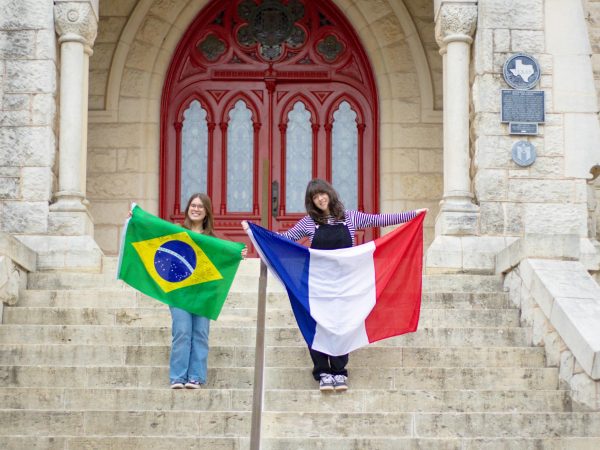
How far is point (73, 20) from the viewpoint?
1155cm

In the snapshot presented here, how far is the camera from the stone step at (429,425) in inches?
306

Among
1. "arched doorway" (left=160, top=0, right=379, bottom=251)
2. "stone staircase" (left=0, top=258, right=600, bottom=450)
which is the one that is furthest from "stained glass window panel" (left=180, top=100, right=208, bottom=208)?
"stone staircase" (left=0, top=258, right=600, bottom=450)

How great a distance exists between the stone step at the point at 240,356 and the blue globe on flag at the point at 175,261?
564 millimetres

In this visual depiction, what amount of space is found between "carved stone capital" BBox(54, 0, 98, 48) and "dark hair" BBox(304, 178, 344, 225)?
3892 mm

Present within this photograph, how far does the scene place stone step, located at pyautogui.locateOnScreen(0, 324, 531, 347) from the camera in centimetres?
906

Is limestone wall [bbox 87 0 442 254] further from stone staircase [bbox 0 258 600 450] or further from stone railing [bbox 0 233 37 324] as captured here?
stone staircase [bbox 0 258 600 450]

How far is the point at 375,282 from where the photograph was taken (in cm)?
881

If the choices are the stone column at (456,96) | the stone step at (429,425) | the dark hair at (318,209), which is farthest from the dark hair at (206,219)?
the stone column at (456,96)

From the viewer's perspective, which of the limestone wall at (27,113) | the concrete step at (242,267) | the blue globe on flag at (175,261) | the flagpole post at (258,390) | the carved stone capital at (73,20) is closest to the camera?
the flagpole post at (258,390)

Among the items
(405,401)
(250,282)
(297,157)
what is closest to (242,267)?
(250,282)

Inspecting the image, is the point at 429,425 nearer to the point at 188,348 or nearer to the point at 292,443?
the point at 292,443

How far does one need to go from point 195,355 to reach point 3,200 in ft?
12.2

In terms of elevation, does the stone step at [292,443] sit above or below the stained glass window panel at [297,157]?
below

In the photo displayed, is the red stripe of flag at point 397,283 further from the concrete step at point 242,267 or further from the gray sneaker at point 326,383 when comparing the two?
the concrete step at point 242,267
